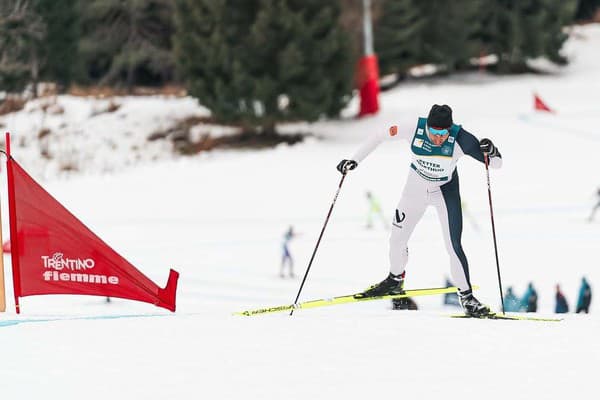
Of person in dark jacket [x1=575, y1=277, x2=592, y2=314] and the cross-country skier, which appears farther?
person in dark jacket [x1=575, y1=277, x2=592, y2=314]

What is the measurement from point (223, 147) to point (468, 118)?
24.2ft

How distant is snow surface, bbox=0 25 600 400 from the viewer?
5285mm

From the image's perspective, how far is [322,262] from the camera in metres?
16.1

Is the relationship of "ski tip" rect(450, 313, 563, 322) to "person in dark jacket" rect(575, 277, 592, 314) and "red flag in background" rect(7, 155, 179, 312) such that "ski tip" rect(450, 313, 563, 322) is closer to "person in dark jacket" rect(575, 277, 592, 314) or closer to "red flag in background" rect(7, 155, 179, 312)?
"red flag in background" rect(7, 155, 179, 312)

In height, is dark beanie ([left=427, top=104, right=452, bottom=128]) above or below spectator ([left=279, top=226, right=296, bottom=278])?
above

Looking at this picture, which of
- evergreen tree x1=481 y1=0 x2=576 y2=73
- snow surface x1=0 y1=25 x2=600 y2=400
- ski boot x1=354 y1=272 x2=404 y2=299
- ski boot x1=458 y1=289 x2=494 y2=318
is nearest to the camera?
snow surface x1=0 y1=25 x2=600 y2=400

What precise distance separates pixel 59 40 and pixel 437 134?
24436 millimetres

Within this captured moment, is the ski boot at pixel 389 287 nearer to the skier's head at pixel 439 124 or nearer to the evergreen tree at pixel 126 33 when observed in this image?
the skier's head at pixel 439 124

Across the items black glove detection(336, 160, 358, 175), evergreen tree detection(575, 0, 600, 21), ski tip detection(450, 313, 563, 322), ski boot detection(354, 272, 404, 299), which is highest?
evergreen tree detection(575, 0, 600, 21)

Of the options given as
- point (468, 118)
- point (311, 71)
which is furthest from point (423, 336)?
point (468, 118)

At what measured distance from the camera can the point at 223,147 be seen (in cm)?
2602

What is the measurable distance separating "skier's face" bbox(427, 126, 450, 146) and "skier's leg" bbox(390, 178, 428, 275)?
421 mm

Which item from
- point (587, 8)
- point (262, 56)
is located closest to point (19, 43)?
point (262, 56)

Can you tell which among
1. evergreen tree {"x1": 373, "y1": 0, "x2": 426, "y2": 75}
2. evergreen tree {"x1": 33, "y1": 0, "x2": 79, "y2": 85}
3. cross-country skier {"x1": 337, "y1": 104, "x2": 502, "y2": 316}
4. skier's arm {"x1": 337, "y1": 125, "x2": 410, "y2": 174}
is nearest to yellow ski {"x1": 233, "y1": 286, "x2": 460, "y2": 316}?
cross-country skier {"x1": 337, "y1": 104, "x2": 502, "y2": 316}
